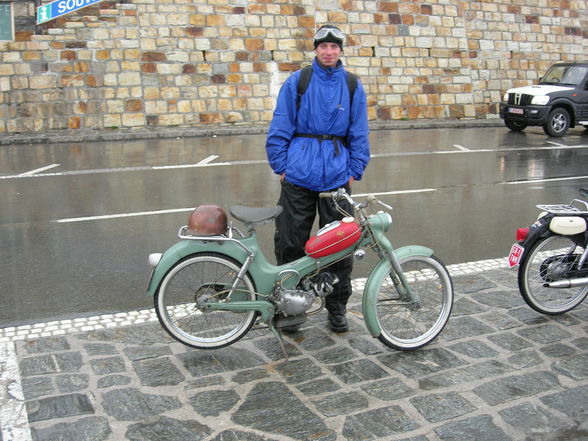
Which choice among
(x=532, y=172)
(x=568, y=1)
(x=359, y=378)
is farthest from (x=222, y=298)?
(x=568, y=1)

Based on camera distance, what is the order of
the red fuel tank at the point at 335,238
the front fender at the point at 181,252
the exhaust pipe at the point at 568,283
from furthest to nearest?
the exhaust pipe at the point at 568,283 → the red fuel tank at the point at 335,238 → the front fender at the point at 181,252

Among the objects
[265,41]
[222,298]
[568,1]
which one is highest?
[568,1]

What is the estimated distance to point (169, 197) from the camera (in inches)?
384

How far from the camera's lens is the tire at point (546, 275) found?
5074mm

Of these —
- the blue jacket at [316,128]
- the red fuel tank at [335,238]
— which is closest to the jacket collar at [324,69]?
the blue jacket at [316,128]

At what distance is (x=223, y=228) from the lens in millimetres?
4441

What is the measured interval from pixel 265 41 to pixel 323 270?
15.1 meters

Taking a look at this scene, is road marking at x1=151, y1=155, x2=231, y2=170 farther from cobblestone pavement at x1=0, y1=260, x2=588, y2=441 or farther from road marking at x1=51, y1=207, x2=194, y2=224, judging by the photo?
cobblestone pavement at x1=0, y1=260, x2=588, y2=441

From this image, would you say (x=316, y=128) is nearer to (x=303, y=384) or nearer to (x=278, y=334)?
(x=278, y=334)

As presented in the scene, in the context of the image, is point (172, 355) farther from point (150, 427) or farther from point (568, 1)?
point (568, 1)

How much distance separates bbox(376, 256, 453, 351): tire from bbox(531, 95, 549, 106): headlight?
45.5 ft

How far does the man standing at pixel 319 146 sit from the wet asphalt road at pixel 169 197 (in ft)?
5.16

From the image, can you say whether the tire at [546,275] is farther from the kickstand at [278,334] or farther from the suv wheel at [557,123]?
the suv wheel at [557,123]

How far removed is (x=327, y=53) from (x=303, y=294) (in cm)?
160
